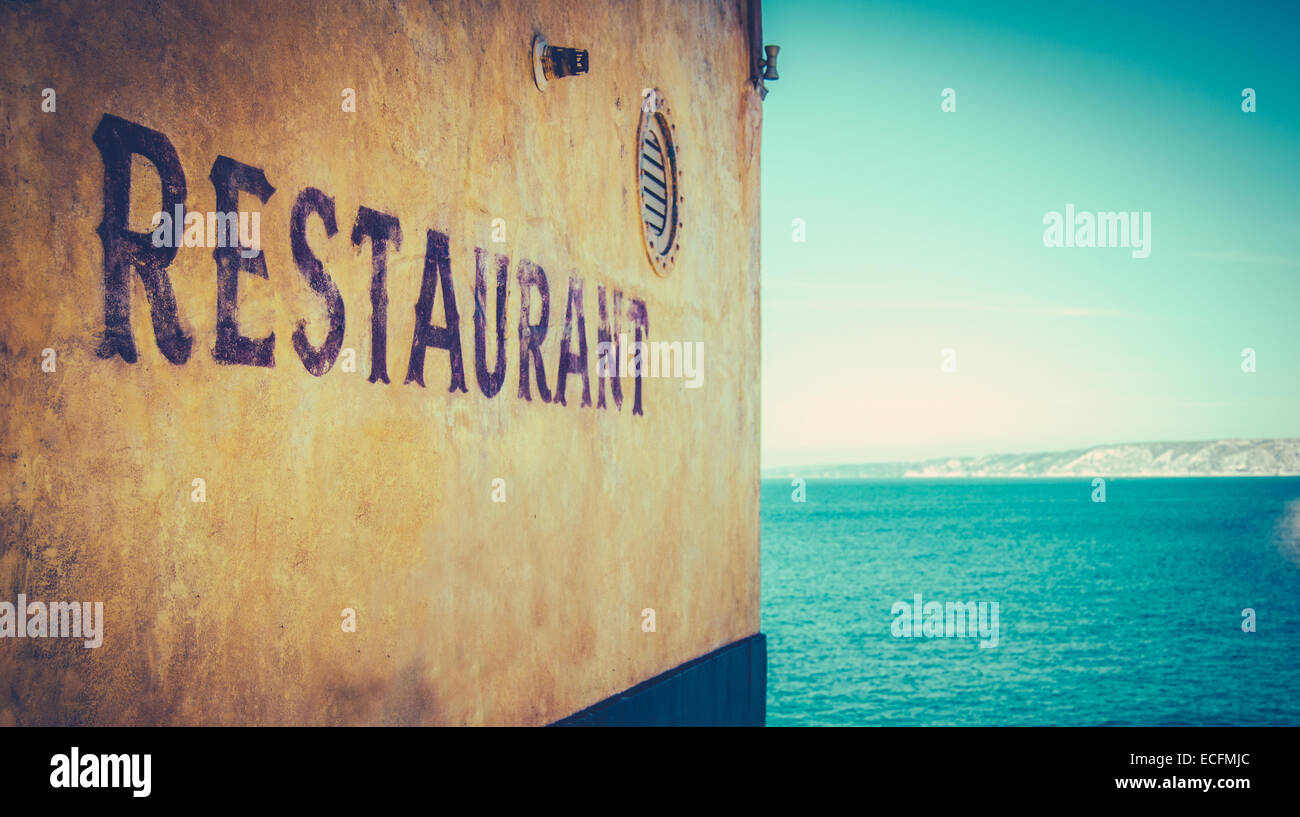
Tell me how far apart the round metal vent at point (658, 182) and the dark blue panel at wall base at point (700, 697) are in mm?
2712

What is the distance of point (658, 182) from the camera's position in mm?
6789

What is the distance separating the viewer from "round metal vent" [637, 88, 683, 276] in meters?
6.46

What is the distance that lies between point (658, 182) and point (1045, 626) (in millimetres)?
48460

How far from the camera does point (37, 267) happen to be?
2.53m

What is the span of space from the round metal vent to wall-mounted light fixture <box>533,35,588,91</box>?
1259 millimetres

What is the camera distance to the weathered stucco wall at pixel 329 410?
258 centimetres
